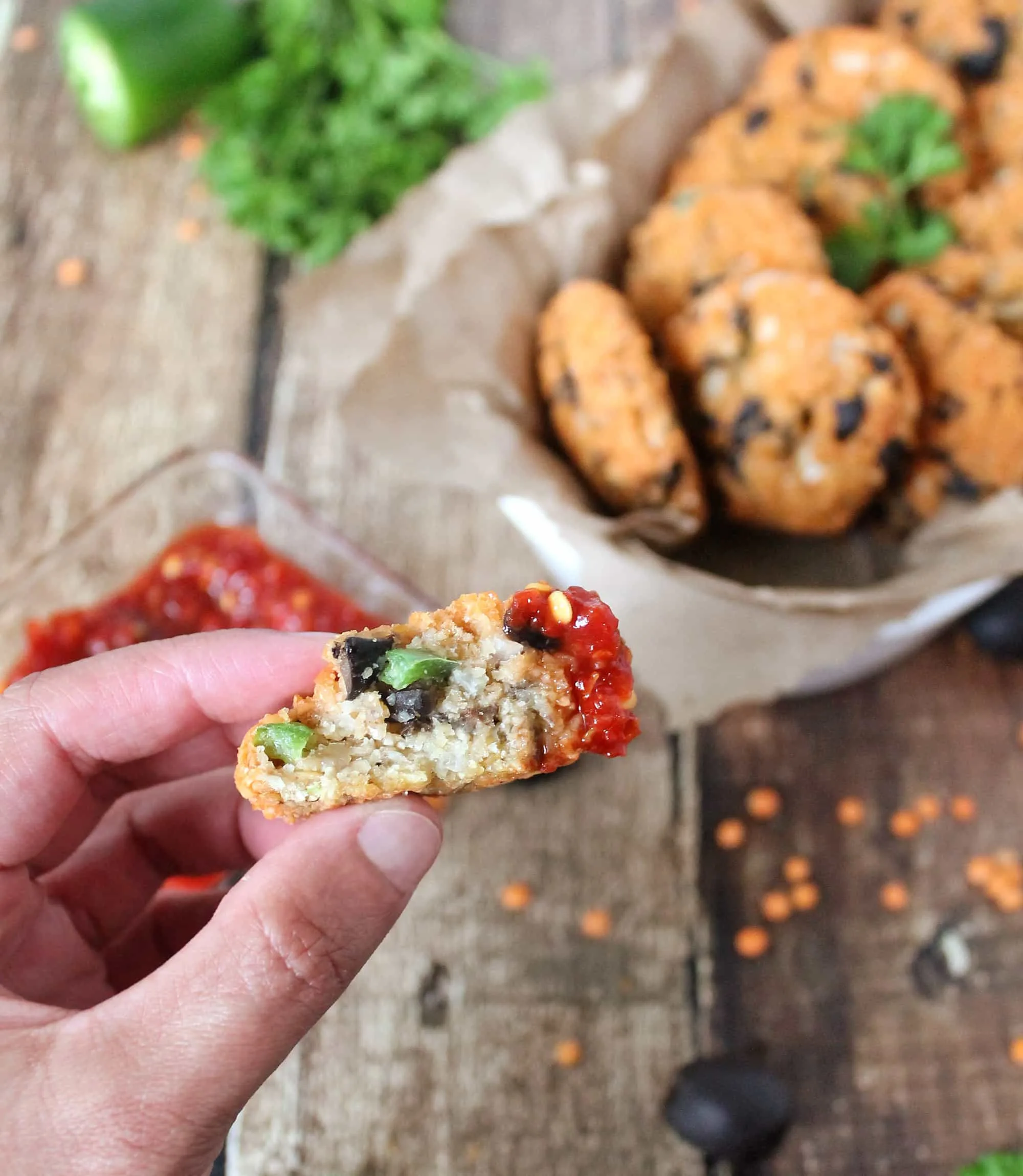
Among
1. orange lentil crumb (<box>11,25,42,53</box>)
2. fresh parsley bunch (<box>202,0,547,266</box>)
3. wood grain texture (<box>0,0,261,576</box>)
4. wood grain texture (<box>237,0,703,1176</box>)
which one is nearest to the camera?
wood grain texture (<box>237,0,703,1176</box>)

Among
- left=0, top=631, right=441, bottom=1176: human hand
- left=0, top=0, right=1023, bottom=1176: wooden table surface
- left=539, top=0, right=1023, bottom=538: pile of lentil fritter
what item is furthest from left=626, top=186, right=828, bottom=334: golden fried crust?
left=0, top=631, right=441, bottom=1176: human hand

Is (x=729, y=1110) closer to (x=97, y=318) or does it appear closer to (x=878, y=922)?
(x=878, y=922)

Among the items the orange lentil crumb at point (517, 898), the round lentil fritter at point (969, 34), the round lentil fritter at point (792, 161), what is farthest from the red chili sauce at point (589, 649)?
the round lentil fritter at point (969, 34)

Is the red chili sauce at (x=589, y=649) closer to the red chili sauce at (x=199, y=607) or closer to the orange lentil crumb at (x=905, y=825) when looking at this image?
the red chili sauce at (x=199, y=607)

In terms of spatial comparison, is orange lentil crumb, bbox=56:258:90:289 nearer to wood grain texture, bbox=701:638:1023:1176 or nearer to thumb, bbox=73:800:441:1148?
wood grain texture, bbox=701:638:1023:1176

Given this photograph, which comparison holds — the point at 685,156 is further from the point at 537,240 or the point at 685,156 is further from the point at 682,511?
the point at 682,511

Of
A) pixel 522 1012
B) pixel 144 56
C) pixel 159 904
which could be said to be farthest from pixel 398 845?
pixel 144 56
